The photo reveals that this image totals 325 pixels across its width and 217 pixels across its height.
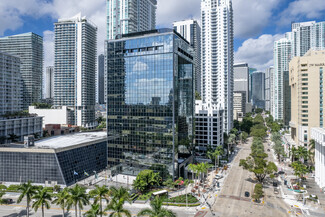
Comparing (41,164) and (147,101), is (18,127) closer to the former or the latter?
(41,164)

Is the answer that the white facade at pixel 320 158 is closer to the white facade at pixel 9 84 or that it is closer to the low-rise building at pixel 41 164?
the low-rise building at pixel 41 164

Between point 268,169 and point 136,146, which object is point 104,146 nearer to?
point 136,146

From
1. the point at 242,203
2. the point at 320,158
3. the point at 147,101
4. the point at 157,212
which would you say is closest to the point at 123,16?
the point at 147,101

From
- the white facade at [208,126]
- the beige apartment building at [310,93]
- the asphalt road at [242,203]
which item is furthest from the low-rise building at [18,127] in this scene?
the beige apartment building at [310,93]

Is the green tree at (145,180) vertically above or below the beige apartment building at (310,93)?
below

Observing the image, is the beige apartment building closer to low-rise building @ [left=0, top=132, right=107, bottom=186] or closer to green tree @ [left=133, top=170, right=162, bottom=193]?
green tree @ [left=133, top=170, right=162, bottom=193]

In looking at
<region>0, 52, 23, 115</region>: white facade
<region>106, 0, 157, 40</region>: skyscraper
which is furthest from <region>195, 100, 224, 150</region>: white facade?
<region>0, 52, 23, 115</region>: white facade
